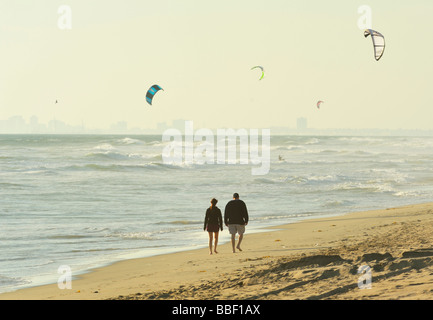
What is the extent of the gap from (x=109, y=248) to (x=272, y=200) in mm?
10159

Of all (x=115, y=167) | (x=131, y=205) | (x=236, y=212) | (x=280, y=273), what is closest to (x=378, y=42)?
(x=131, y=205)

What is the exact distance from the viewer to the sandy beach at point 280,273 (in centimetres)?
617

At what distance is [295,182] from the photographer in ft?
94.6

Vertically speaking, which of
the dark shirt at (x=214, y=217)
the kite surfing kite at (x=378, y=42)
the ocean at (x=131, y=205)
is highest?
the kite surfing kite at (x=378, y=42)

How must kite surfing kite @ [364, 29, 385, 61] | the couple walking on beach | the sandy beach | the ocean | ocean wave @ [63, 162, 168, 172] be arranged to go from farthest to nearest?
ocean wave @ [63, 162, 168, 172]
kite surfing kite @ [364, 29, 385, 61]
the ocean
the couple walking on beach
the sandy beach

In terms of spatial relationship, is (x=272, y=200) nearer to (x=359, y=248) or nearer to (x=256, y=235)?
(x=256, y=235)

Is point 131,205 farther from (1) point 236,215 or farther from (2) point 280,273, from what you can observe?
(2) point 280,273

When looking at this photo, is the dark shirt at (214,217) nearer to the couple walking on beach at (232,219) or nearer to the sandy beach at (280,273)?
the couple walking on beach at (232,219)

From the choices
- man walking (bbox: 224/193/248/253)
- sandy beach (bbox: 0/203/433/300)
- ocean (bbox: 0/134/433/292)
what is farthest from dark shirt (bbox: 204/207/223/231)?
ocean (bbox: 0/134/433/292)

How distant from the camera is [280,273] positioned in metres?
7.20

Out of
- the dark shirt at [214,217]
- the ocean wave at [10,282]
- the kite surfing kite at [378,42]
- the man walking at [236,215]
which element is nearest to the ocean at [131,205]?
the ocean wave at [10,282]

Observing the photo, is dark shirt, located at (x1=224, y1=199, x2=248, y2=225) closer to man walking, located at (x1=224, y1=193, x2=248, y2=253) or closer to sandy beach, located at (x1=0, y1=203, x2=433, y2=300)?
man walking, located at (x1=224, y1=193, x2=248, y2=253)

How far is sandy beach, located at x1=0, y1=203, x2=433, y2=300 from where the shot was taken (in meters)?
6.17
